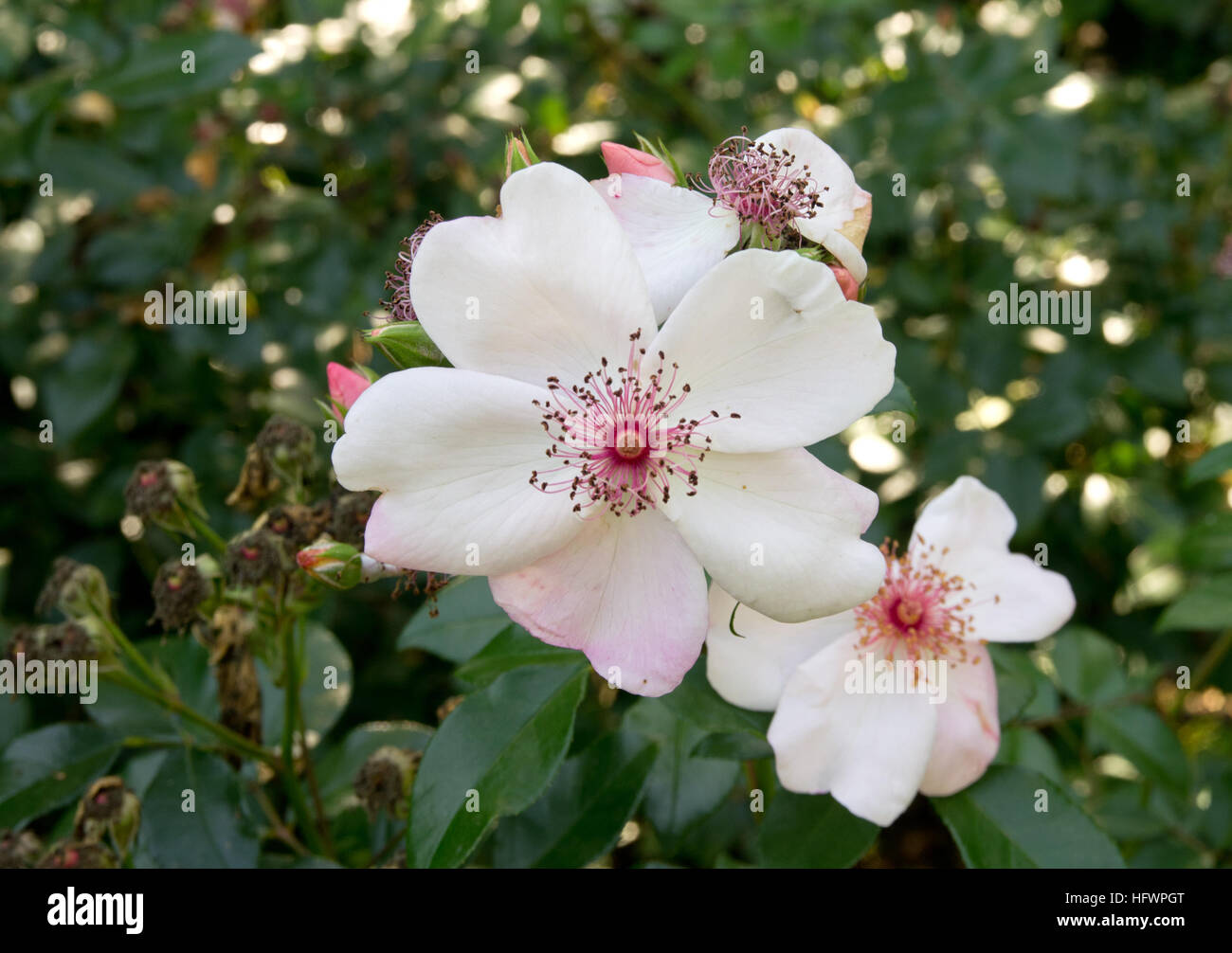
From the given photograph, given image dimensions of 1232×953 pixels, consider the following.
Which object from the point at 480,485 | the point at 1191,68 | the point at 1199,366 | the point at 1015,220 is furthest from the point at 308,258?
the point at 1191,68

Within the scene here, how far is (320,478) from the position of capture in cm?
144

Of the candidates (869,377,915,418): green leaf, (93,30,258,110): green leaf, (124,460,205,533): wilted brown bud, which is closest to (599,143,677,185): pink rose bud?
(869,377,915,418): green leaf

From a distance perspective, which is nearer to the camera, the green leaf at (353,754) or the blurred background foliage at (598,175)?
the green leaf at (353,754)

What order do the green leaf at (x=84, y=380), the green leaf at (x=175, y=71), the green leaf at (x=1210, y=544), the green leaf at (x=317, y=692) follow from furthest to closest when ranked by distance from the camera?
1. the green leaf at (x=84, y=380)
2. the green leaf at (x=175, y=71)
3. the green leaf at (x=1210, y=544)
4. the green leaf at (x=317, y=692)

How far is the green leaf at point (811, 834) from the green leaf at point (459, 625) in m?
0.38

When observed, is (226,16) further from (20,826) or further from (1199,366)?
(1199,366)

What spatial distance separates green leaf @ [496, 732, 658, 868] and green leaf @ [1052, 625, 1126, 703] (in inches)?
35.0

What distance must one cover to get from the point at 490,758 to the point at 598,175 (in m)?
1.55

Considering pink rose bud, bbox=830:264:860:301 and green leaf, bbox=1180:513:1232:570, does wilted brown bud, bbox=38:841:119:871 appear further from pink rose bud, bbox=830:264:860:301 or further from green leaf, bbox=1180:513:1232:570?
green leaf, bbox=1180:513:1232:570

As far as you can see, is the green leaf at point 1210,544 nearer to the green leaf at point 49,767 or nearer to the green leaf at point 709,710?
the green leaf at point 709,710

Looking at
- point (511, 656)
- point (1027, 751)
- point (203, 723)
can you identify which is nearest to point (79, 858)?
point (203, 723)

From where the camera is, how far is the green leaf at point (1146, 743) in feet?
5.55

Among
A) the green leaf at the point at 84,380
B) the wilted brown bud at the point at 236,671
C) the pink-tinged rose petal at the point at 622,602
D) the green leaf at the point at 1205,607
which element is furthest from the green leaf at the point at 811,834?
the green leaf at the point at 84,380

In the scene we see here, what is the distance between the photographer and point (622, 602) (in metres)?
0.94
